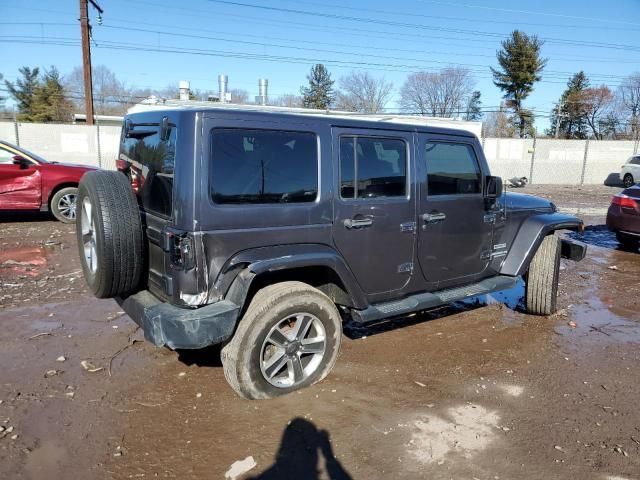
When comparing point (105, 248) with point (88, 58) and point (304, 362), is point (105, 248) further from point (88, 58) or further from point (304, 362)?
point (88, 58)

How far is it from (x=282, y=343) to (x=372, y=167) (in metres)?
1.51

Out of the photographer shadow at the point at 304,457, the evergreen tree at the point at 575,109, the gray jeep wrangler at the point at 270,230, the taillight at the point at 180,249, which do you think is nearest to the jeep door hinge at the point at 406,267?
the gray jeep wrangler at the point at 270,230

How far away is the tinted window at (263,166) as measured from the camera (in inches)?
120

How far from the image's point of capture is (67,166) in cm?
955

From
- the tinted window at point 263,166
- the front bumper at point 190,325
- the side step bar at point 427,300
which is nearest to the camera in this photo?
the front bumper at point 190,325

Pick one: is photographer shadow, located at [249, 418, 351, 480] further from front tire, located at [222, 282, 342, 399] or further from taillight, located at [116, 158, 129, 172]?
taillight, located at [116, 158, 129, 172]

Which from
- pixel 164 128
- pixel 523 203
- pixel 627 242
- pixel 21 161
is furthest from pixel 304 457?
pixel 21 161

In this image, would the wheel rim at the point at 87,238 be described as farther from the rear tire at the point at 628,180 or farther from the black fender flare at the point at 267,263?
the rear tire at the point at 628,180

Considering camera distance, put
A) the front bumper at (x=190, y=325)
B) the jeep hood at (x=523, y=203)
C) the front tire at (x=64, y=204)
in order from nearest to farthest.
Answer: the front bumper at (x=190, y=325) → the jeep hood at (x=523, y=203) → the front tire at (x=64, y=204)

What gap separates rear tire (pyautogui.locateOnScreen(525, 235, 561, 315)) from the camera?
496 centimetres

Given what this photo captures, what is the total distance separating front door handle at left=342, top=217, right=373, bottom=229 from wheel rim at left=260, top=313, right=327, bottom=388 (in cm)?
72

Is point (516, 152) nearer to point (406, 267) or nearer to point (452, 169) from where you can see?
point (452, 169)

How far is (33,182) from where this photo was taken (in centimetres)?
929

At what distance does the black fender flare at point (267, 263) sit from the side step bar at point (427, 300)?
437 millimetres
